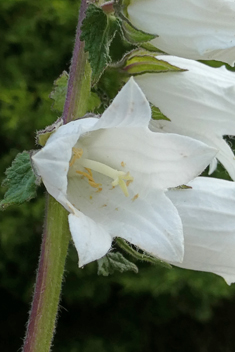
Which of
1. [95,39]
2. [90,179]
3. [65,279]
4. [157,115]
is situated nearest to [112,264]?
[90,179]

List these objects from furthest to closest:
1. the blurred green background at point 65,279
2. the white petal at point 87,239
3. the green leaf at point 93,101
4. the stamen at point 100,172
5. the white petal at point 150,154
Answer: the blurred green background at point 65,279
the green leaf at point 93,101
the stamen at point 100,172
the white petal at point 150,154
the white petal at point 87,239

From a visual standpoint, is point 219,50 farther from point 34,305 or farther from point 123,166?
point 34,305

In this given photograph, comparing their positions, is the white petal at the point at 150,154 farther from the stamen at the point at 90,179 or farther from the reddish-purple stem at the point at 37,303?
the reddish-purple stem at the point at 37,303

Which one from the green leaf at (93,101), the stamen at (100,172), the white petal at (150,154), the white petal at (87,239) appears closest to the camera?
the white petal at (87,239)

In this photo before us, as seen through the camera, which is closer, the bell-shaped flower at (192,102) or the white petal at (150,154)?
the white petal at (150,154)

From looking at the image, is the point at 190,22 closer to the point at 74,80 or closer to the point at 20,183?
the point at 74,80

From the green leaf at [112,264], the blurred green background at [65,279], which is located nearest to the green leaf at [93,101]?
the green leaf at [112,264]
